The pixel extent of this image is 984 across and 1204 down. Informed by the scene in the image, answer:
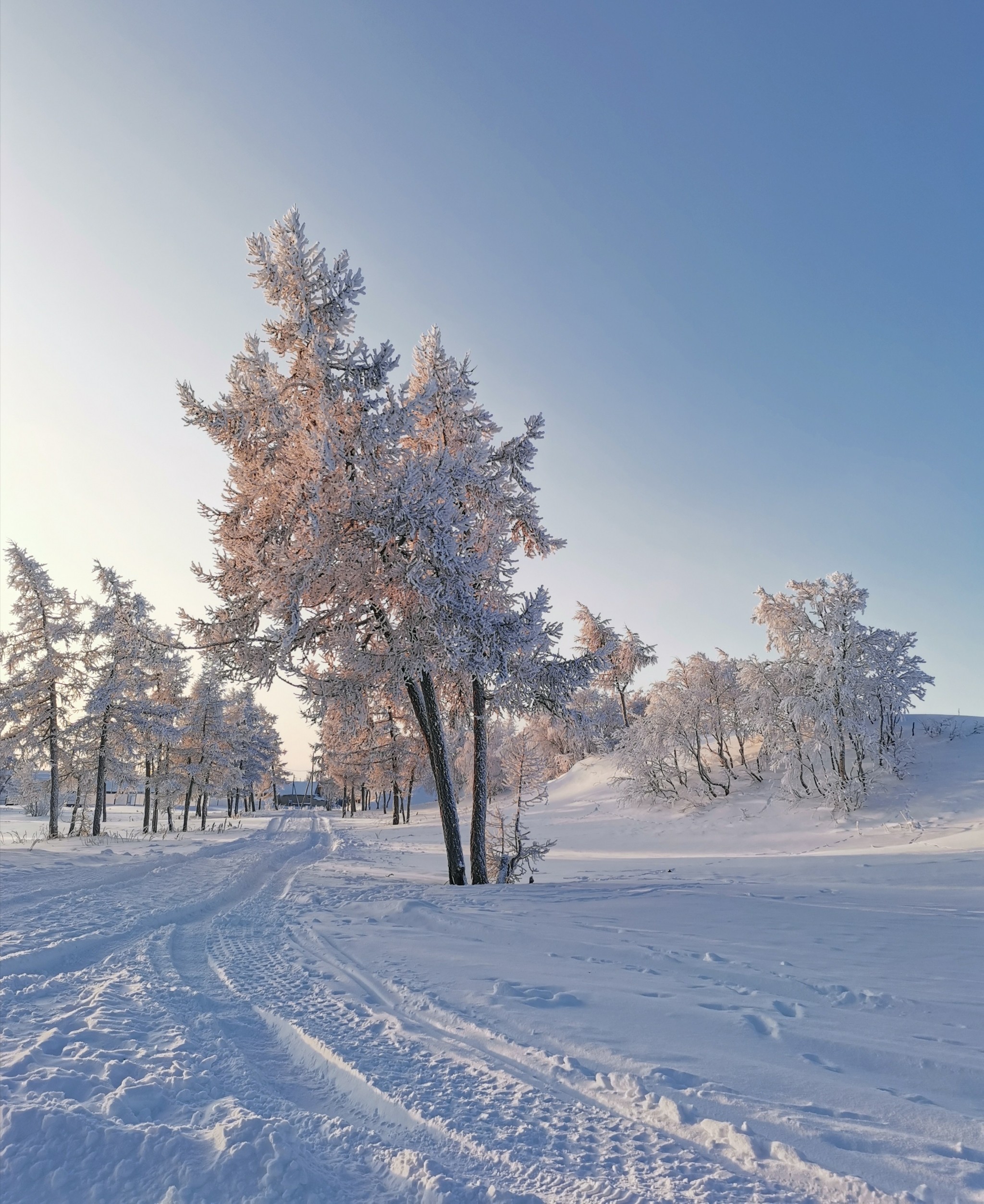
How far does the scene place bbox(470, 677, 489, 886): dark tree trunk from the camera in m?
12.0

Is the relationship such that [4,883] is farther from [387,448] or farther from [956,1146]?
[956,1146]

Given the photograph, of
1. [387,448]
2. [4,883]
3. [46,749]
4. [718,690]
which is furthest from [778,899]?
[46,749]

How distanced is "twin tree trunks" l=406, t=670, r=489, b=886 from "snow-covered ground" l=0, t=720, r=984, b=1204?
3185 mm

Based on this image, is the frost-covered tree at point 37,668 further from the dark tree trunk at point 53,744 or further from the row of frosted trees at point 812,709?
the row of frosted trees at point 812,709

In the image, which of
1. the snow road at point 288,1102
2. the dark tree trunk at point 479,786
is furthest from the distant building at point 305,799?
the snow road at point 288,1102

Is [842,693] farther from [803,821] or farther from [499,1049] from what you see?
[499,1049]

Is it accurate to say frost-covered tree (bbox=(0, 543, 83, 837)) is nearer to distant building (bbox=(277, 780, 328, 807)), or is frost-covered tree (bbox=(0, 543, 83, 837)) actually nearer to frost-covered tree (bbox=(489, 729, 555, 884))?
frost-covered tree (bbox=(489, 729, 555, 884))

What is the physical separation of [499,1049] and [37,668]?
31.1 metres

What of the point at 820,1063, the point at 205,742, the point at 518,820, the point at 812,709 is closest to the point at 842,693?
the point at 812,709

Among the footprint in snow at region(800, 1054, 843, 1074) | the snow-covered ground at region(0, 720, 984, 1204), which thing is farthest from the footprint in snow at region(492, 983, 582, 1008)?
the footprint in snow at region(800, 1054, 843, 1074)

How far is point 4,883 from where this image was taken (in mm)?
10359

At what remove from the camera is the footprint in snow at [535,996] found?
409cm

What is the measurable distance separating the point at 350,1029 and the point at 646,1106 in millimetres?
1947

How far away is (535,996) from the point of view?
168 inches
